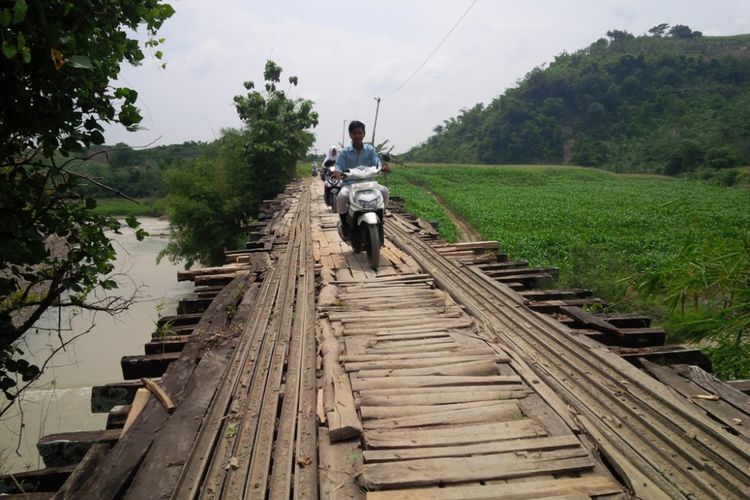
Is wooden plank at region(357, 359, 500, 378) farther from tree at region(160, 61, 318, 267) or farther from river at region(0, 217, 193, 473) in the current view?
tree at region(160, 61, 318, 267)

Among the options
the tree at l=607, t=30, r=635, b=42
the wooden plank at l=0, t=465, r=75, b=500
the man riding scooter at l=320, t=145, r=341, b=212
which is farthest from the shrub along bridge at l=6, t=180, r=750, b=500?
the tree at l=607, t=30, r=635, b=42

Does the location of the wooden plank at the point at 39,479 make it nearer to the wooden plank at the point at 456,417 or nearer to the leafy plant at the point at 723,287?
the wooden plank at the point at 456,417

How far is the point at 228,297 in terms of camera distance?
477 centimetres

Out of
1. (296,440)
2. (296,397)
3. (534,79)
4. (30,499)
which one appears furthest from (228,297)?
(534,79)

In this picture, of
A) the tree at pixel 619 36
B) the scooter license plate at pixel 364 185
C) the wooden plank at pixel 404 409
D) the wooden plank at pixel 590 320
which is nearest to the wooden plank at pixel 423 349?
the wooden plank at pixel 404 409

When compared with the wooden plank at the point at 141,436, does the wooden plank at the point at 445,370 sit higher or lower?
lower

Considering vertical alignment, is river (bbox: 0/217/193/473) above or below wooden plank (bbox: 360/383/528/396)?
below

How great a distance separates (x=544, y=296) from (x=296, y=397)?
9.71 feet

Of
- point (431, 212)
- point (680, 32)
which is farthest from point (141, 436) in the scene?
point (680, 32)

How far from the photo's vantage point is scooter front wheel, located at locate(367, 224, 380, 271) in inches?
244

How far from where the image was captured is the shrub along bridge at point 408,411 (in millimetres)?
2248

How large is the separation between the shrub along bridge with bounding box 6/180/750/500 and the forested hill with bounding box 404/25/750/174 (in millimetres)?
50593

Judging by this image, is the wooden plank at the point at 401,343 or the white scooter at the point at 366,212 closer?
the wooden plank at the point at 401,343

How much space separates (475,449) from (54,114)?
2.59m
